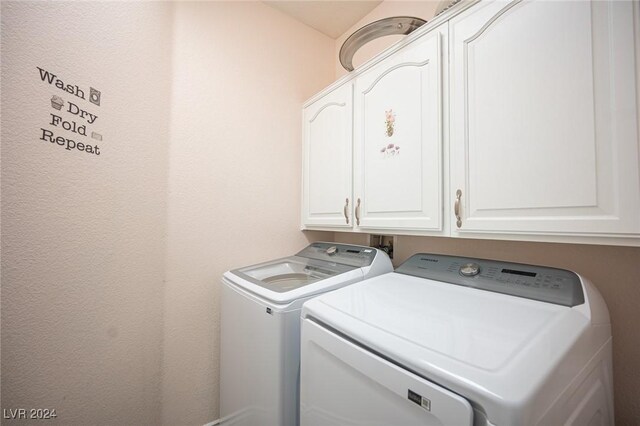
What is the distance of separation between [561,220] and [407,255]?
0.88m

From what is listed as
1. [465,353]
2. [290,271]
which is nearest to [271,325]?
[290,271]

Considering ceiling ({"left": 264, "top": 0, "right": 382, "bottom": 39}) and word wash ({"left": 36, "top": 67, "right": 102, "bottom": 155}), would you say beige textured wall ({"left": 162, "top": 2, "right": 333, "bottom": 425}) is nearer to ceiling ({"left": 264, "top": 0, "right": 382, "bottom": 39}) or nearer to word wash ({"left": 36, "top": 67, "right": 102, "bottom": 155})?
ceiling ({"left": 264, "top": 0, "right": 382, "bottom": 39})

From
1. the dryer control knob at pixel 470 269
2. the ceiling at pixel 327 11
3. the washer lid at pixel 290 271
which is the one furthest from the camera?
the ceiling at pixel 327 11

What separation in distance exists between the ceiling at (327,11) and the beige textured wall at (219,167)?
7 cm

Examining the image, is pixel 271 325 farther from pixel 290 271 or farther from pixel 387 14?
pixel 387 14

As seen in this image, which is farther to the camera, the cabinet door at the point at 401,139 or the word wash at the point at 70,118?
the cabinet door at the point at 401,139

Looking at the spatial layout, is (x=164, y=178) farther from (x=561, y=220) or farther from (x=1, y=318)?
(x=561, y=220)

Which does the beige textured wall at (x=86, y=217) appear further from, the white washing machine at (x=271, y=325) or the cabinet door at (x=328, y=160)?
the cabinet door at (x=328, y=160)

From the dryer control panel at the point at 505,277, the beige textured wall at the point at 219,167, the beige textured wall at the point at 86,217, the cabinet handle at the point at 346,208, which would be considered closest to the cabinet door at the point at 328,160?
the cabinet handle at the point at 346,208

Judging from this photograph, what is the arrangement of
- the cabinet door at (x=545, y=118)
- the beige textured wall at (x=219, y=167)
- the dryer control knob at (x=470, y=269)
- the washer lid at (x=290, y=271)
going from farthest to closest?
the beige textured wall at (x=219, y=167) → the washer lid at (x=290, y=271) → the dryer control knob at (x=470, y=269) → the cabinet door at (x=545, y=118)

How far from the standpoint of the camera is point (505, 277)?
0.93 m

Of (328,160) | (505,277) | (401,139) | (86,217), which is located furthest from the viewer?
(328,160)

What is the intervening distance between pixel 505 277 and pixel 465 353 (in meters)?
0.52

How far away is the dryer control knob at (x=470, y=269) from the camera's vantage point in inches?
39.5
